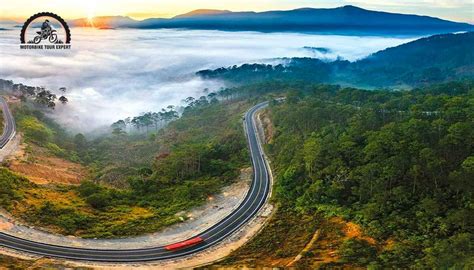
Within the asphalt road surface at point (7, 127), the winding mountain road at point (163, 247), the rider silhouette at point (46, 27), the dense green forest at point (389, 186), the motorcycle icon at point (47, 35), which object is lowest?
the winding mountain road at point (163, 247)

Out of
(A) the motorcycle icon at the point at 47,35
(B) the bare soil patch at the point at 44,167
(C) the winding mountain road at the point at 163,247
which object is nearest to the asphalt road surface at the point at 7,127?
(B) the bare soil patch at the point at 44,167

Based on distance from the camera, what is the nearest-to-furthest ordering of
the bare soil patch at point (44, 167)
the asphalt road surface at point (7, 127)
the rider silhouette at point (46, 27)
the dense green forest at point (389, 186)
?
the dense green forest at point (389, 186)
the bare soil patch at point (44, 167)
the asphalt road surface at point (7, 127)
the rider silhouette at point (46, 27)

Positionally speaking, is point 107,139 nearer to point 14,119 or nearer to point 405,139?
point 14,119

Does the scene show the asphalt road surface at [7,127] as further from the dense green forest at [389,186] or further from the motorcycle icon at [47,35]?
the dense green forest at [389,186]

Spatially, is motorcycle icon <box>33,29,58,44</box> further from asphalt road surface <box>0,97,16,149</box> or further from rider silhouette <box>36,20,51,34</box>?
asphalt road surface <box>0,97,16,149</box>

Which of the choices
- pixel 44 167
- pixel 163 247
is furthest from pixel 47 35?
pixel 163 247

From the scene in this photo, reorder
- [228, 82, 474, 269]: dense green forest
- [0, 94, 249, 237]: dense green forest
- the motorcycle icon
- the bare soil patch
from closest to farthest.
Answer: [228, 82, 474, 269]: dense green forest, [0, 94, 249, 237]: dense green forest, the bare soil patch, the motorcycle icon

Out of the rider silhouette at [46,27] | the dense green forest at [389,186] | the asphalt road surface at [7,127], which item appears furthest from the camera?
the rider silhouette at [46,27]

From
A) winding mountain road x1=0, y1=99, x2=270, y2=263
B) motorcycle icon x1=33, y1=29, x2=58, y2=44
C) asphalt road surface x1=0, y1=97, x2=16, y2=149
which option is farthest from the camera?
motorcycle icon x1=33, y1=29, x2=58, y2=44

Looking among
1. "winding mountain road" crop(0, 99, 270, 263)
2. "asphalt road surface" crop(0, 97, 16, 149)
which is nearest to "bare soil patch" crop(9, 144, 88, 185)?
"asphalt road surface" crop(0, 97, 16, 149)

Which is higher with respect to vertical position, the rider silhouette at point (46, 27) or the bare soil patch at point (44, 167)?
the rider silhouette at point (46, 27)
